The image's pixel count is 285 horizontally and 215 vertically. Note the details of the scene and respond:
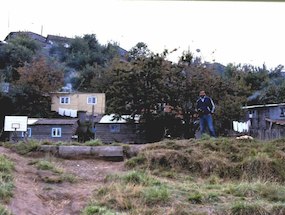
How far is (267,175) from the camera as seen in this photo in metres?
4.76

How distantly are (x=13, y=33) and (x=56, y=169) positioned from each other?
26.9 metres

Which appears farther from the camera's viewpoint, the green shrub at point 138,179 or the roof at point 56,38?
the roof at point 56,38

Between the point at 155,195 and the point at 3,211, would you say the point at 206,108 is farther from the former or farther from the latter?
the point at 3,211

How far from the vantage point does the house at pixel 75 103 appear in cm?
2022

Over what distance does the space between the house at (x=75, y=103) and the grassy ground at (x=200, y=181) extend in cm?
1478

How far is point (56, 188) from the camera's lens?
12.9ft

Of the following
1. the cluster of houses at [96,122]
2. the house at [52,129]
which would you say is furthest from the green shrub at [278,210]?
the house at [52,129]

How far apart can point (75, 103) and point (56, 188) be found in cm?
1734

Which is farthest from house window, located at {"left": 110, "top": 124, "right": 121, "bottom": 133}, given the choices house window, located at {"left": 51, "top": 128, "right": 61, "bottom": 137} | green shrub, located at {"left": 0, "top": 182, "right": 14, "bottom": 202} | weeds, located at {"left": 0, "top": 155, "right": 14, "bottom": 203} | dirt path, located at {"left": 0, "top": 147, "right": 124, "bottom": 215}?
green shrub, located at {"left": 0, "top": 182, "right": 14, "bottom": 202}

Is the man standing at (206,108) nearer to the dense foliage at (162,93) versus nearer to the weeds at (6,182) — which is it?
the weeds at (6,182)

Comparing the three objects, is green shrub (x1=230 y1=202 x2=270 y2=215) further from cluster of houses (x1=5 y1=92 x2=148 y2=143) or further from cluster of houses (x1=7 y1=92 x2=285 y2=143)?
cluster of houses (x1=7 y1=92 x2=285 y2=143)

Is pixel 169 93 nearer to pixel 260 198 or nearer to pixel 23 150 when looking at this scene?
pixel 23 150

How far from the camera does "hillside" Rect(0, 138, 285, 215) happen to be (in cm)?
331

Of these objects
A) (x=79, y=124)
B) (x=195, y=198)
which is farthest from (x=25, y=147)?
(x=79, y=124)
